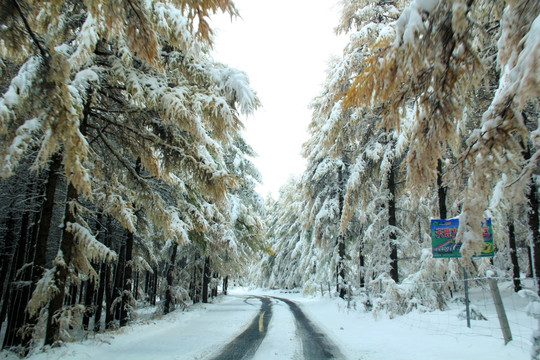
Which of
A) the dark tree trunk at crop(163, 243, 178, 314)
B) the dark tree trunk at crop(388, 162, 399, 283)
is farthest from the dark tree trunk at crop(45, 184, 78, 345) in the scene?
the dark tree trunk at crop(388, 162, 399, 283)

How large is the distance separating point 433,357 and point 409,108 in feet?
25.1

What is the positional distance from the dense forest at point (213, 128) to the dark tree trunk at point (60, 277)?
3cm

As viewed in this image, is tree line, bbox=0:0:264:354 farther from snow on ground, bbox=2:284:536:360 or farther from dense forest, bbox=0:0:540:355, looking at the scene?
snow on ground, bbox=2:284:536:360

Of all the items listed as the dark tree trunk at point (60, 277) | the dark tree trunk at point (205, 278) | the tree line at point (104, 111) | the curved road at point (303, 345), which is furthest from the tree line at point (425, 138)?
the dark tree trunk at point (205, 278)

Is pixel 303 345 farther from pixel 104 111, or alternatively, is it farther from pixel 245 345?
pixel 104 111

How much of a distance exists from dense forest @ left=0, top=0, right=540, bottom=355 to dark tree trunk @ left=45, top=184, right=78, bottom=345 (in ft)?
0.09

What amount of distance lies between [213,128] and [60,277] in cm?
460

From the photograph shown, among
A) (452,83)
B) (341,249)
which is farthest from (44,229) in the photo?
(341,249)

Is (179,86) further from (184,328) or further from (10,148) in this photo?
(184,328)

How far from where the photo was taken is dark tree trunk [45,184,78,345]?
20.2 ft

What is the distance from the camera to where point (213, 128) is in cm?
671

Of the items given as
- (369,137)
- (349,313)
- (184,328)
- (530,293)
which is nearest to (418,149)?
(530,293)

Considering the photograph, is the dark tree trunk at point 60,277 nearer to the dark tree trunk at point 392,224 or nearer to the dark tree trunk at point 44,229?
the dark tree trunk at point 44,229

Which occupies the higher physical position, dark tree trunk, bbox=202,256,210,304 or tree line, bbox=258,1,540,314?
tree line, bbox=258,1,540,314
